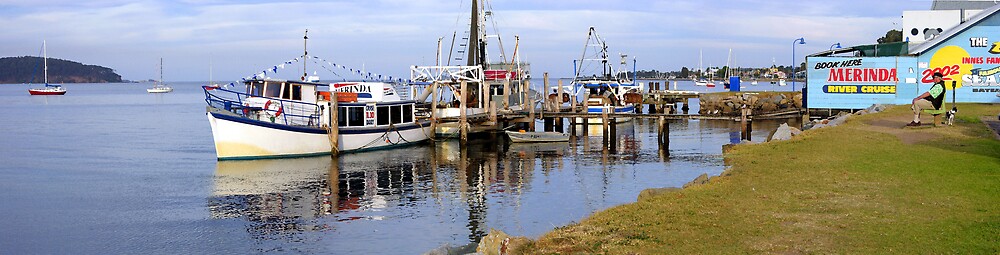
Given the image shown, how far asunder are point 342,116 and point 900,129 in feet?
74.7

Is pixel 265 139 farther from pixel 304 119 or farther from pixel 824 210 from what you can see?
pixel 824 210

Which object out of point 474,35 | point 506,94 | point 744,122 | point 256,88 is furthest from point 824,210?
point 474,35

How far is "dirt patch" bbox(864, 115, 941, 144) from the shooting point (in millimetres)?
24714

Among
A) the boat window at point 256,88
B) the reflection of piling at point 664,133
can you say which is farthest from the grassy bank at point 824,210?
the boat window at point 256,88

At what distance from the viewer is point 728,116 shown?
1719 inches

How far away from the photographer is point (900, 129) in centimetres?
2792

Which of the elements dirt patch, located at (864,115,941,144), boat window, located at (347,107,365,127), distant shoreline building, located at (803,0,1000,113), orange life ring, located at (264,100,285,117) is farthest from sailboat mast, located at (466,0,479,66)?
dirt patch, located at (864,115,941,144)

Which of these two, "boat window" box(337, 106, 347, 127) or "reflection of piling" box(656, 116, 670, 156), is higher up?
"boat window" box(337, 106, 347, 127)

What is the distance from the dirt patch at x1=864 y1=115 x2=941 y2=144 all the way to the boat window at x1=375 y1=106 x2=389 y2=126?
2092 centimetres

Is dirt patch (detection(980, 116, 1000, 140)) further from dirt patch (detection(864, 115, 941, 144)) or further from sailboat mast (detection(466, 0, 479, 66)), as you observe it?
sailboat mast (detection(466, 0, 479, 66))

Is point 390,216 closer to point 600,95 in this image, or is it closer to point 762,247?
point 762,247

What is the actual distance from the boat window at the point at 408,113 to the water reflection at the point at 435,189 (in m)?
1.54

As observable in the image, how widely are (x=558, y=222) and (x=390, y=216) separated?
448cm

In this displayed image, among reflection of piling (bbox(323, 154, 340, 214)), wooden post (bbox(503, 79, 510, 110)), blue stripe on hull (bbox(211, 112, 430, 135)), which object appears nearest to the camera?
reflection of piling (bbox(323, 154, 340, 214))
